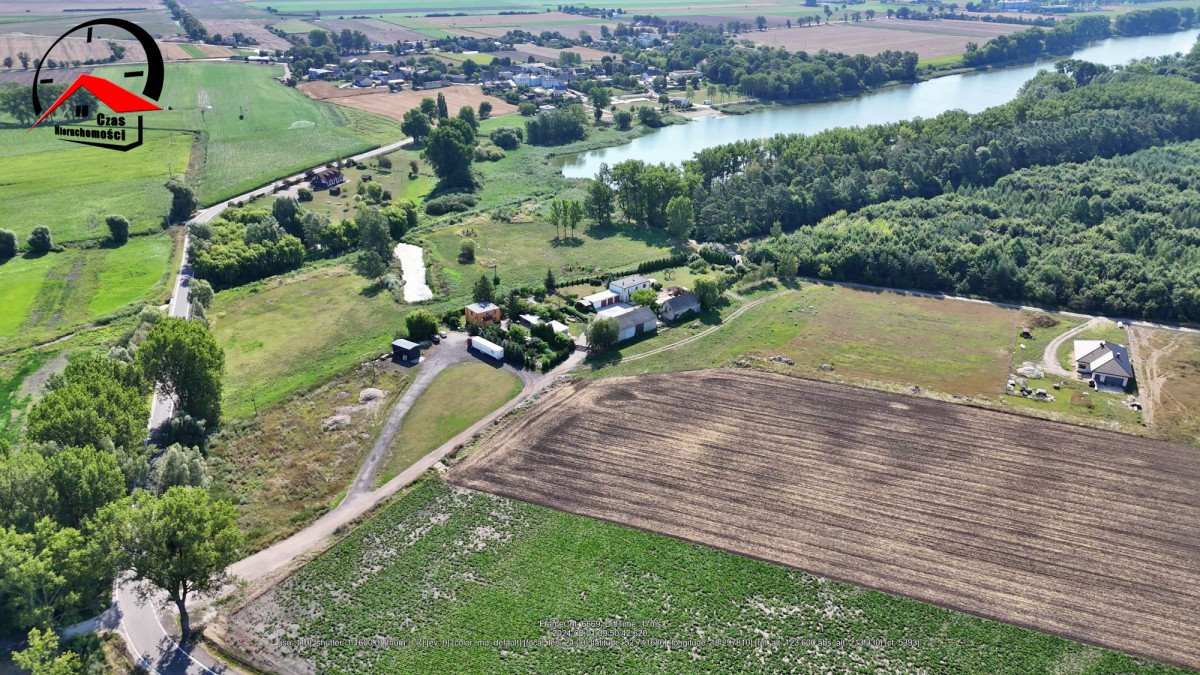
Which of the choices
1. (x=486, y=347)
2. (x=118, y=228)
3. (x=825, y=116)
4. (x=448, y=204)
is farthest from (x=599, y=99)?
(x=486, y=347)

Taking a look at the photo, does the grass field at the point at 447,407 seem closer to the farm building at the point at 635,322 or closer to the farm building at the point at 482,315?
the farm building at the point at 482,315

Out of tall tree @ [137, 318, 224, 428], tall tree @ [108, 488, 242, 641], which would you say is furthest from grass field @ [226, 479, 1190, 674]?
tall tree @ [137, 318, 224, 428]

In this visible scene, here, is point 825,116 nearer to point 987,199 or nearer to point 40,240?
point 987,199

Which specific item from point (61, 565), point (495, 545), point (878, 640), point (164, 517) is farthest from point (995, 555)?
point (61, 565)

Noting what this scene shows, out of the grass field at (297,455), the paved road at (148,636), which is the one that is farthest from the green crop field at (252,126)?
the paved road at (148,636)

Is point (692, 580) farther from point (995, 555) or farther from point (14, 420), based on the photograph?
point (14, 420)

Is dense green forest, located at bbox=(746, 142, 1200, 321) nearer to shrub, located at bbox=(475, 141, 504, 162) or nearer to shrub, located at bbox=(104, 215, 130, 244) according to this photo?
shrub, located at bbox=(475, 141, 504, 162)
